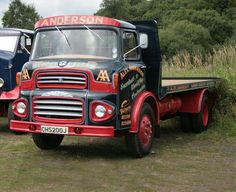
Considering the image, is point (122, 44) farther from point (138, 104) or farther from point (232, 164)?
point (232, 164)

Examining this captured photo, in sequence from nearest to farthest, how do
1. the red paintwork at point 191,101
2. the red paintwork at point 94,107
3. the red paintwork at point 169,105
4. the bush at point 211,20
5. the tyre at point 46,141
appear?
the red paintwork at point 94,107 → the tyre at point 46,141 → the red paintwork at point 169,105 → the red paintwork at point 191,101 → the bush at point 211,20

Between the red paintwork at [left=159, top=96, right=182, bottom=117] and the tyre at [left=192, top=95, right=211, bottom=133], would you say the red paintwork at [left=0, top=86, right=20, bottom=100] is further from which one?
the tyre at [left=192, top=95, right=211, bottom=133]

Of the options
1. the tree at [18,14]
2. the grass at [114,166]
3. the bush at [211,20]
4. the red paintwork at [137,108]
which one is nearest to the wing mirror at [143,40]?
the red paintwork at [137,108]

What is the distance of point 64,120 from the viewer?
7.62 meters

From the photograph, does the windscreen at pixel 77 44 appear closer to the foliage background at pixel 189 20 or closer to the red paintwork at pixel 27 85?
the red paintwork at pixel 27 85

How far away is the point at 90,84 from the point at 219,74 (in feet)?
28.3

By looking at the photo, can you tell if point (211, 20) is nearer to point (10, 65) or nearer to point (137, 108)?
point (10, 65)

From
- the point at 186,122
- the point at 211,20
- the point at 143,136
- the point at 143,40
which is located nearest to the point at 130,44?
the point at 143,40

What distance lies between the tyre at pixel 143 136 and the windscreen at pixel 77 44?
1131mm

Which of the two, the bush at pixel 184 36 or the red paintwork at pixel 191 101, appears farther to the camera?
the bush at pixel 184 36

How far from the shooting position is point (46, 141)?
891 cm

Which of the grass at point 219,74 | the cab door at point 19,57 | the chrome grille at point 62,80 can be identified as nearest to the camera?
the chrome grille at point 62,80

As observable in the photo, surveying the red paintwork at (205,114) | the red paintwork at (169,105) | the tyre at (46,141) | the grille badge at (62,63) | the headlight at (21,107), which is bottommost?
the tyre at (46,141)

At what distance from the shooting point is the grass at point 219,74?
10797mm
